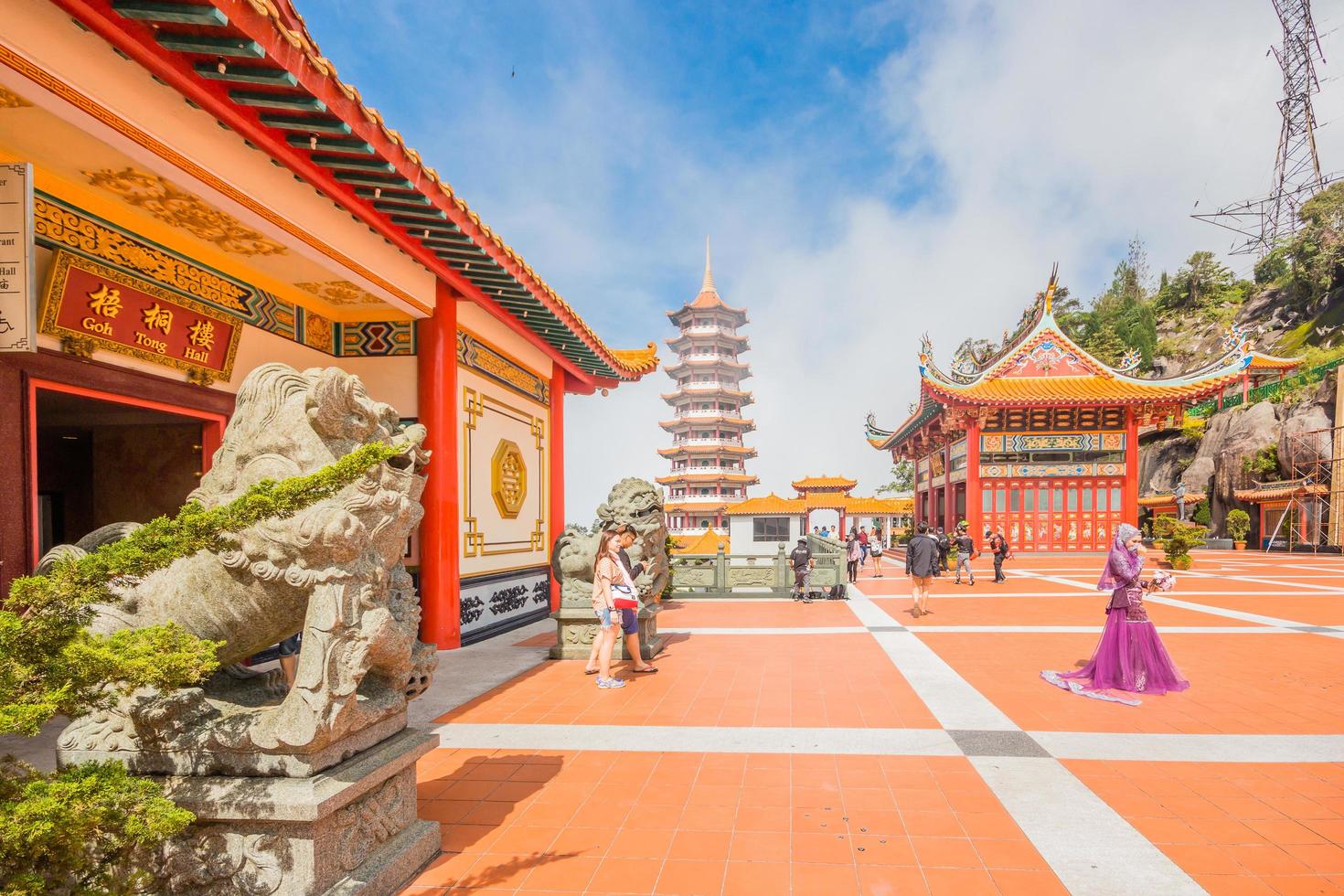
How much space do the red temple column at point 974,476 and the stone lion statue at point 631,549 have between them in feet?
55.8

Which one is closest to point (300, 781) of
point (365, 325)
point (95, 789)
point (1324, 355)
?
point (95, 789)

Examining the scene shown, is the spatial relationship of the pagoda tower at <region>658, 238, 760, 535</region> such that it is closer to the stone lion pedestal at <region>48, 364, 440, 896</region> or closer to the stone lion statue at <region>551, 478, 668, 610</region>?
the stone lion statue at <region>551, 478, 668, 610</region>

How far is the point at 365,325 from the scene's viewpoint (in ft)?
25.0

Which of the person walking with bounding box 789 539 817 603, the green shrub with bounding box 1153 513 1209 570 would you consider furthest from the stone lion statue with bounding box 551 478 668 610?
the green shrub with bounding box 1153 513 1209 570

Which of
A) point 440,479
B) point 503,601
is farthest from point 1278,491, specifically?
point 440,479

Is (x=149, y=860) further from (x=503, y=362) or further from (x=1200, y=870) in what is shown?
(x=503, y=362)

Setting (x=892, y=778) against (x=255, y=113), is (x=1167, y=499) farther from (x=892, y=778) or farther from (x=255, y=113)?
(x=255, y=113)

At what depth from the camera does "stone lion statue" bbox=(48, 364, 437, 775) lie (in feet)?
7.75

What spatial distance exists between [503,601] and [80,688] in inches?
280

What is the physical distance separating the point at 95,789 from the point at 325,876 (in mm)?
896

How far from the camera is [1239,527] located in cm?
2600

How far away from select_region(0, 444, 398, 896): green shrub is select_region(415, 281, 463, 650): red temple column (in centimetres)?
511

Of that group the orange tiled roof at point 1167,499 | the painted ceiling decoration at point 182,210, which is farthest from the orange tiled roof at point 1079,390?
the painted ceiling decoration at point 182,210

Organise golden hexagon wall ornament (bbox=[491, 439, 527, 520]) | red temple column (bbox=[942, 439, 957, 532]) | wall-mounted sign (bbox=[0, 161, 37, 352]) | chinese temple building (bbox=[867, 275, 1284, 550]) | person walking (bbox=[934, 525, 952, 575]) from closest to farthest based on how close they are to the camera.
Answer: wall-mounted sign (bbox=[0, 161, 37, 352]) < golden hexagon wall ornament (bbox=[491, 439, 527, 520]) < person walking (bbox=[934, 525, 952, 575]) < chinese temple building (bbox=[867, 275, 1284, 550]) < red temple column (bbox=[942, 439, 957, 532])
